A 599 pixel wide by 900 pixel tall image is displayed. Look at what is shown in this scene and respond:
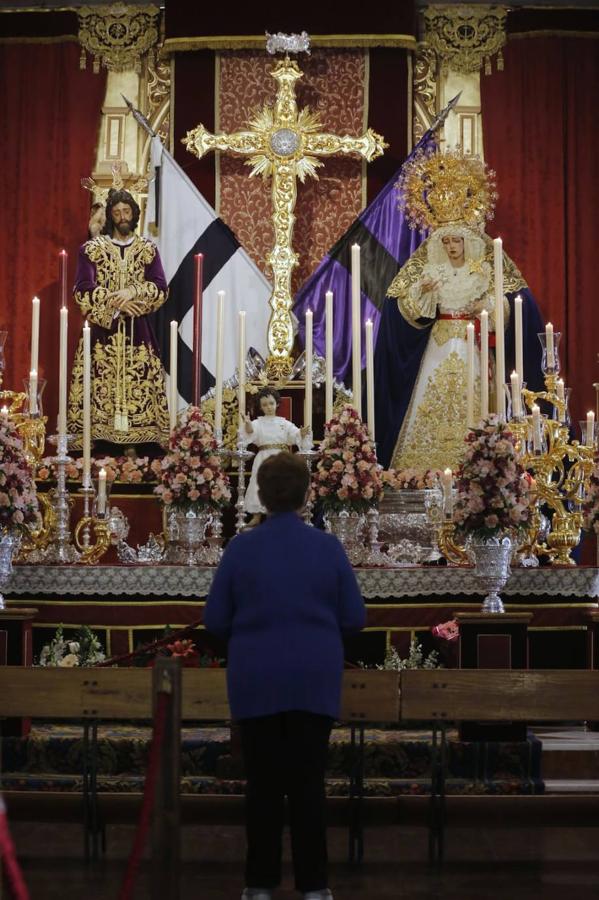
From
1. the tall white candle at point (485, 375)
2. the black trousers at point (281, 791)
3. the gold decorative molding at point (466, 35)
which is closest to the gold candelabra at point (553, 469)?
the tall white candle at point (485, 375)

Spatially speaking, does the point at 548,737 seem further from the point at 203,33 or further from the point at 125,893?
the point at 203,33

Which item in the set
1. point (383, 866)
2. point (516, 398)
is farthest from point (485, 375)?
point (383, 866)

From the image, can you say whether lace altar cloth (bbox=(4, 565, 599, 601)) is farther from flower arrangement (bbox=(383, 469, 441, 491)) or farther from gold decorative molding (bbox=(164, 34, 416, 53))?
gold decorative molding (bbox=(164, 34, 416, 53))

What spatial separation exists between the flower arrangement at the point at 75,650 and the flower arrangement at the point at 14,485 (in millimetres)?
665

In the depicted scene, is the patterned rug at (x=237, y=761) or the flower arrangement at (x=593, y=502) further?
the flower arrangement at (x=593, y=502)

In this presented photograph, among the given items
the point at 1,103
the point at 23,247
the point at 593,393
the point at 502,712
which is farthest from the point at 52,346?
the point at 502,712

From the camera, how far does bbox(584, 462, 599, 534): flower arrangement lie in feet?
25.1

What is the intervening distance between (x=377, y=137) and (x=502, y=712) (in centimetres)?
666

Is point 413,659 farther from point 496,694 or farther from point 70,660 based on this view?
point 496,694

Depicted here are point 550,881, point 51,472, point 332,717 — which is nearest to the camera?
point 332,717

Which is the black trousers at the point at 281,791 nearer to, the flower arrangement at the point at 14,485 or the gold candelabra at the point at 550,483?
the flower arrangement at the point at 14,485

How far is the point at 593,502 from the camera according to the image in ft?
25.2

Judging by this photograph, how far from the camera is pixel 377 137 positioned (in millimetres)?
11352

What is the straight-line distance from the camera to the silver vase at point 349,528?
25.3 ft
